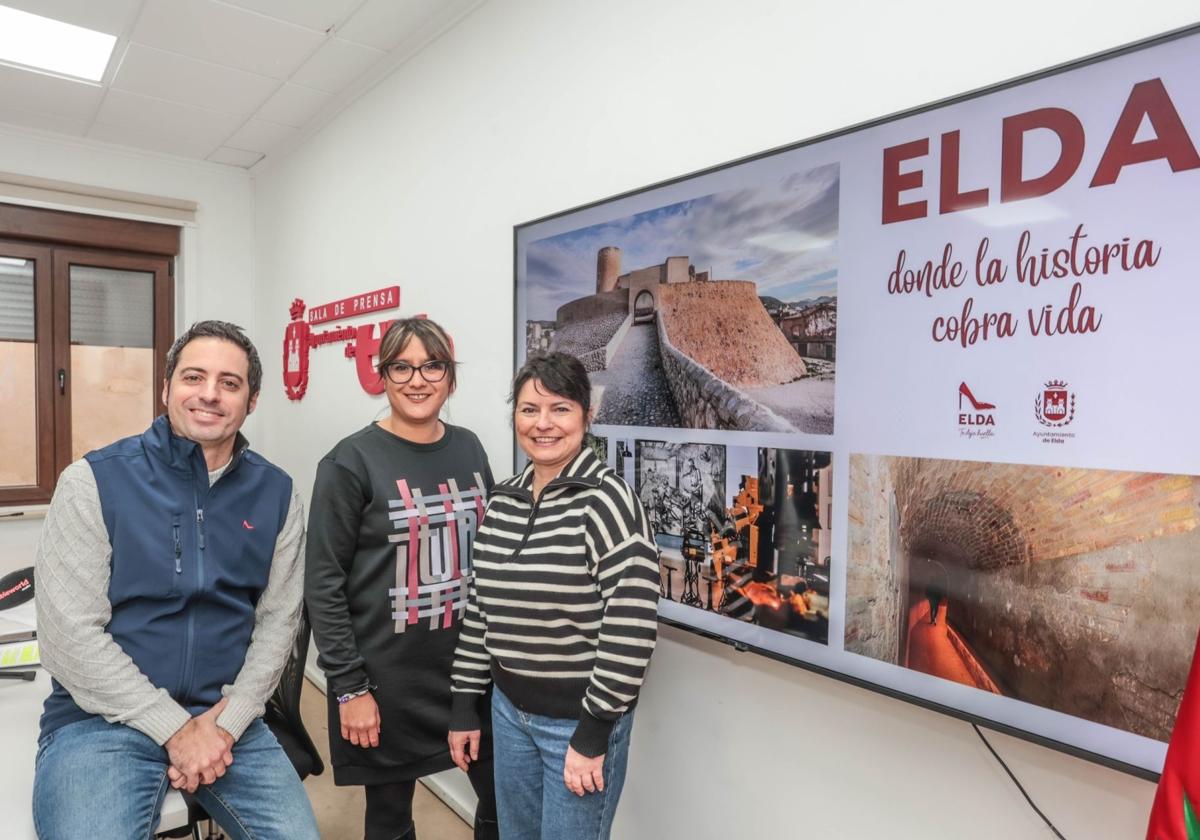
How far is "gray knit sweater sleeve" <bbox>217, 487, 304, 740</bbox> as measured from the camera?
4.99ft

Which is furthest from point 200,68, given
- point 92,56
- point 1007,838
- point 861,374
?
point 1007,838

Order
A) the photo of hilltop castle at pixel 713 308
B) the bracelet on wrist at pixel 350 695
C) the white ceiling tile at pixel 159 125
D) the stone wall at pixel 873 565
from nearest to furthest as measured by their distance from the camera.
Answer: the stone wall at pixel 873 565
the photo of hilltop castle at pixel 713 308
the bracelet on wrist at pixel 350 695
the white ceiling tile at pixel 159 125

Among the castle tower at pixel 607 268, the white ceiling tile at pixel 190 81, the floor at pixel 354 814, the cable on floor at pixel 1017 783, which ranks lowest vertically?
the floor at pixel 354 814

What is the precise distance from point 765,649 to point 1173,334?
0.87 m

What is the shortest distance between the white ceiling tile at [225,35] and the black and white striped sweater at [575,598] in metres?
2.24

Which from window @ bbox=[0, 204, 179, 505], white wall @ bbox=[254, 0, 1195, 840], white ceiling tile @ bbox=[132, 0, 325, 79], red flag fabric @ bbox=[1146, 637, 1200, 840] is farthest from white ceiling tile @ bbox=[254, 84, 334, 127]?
red flag fabric @ bbox=[1146, 637, 1200, 840]

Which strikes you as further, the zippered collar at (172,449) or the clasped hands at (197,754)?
Result: the zippered collar at (172,449)

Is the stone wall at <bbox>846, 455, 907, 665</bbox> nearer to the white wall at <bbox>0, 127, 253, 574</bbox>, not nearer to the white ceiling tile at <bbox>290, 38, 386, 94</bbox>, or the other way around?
the white ceiling tile at <bbox>290, 38, 386, 94</bbox>

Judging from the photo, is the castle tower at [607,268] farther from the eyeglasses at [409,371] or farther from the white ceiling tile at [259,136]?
the white ceiling tile at [259,136]

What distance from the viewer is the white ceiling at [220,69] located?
251cm

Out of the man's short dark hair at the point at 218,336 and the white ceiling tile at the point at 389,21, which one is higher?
the white ceiling tile at the point at 389,21

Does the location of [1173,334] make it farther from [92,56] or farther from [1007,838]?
[92,56]

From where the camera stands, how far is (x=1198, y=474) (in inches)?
35.7

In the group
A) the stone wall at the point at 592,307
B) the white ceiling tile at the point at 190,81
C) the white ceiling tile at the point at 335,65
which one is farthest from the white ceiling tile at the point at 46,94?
the stone wall at the point at 592,307
